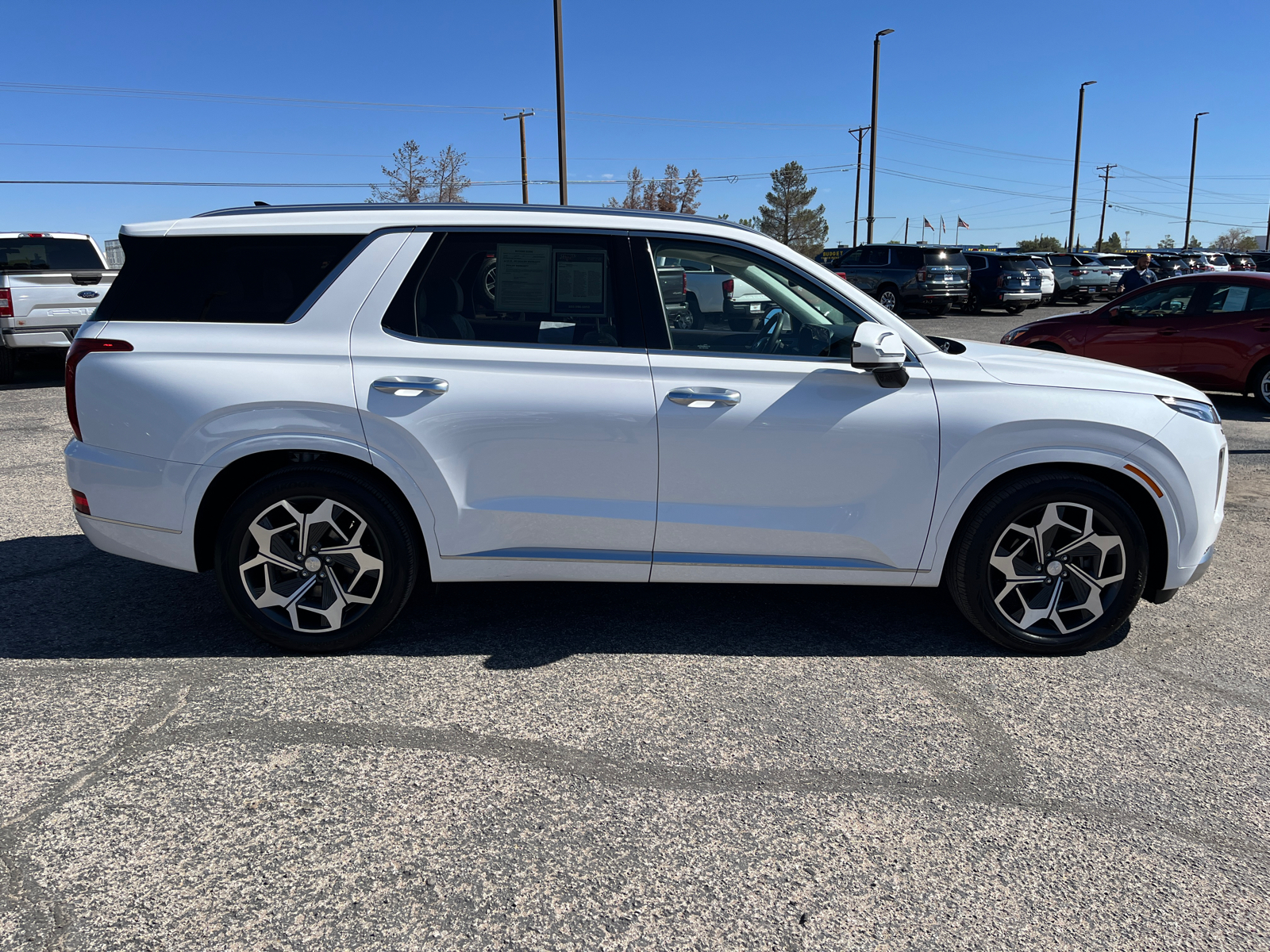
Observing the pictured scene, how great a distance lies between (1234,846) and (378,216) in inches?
147

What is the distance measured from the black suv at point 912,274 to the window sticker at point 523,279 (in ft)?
71.3

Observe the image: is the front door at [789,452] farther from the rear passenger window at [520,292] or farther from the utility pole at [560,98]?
the utility pole at [560,98]

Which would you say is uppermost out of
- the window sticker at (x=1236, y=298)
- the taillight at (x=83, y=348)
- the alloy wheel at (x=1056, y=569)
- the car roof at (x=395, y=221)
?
the car roof at (x=395, y=221)

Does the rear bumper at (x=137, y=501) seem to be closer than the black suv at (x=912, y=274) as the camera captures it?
Yes

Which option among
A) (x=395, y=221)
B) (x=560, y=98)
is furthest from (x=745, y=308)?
(x=560, y=98)

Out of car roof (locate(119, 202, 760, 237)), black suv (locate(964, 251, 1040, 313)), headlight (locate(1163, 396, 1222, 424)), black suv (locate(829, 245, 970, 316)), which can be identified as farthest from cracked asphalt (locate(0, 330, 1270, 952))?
black suv (locate(964, 251, 1040, 313))

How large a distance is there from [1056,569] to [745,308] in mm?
1689

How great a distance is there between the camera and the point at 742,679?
12.5 feet

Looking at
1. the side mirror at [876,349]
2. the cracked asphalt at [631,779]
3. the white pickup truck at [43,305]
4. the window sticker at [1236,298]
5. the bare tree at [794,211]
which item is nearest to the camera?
the cracked asphalt at [631,779]

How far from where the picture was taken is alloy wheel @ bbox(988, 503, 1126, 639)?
3.95 metres

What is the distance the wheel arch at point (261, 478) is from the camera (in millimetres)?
Result: 3895

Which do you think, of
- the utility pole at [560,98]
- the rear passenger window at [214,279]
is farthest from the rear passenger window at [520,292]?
the utility pole at [560,98]

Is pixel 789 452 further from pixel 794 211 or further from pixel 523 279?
pixel 794 211

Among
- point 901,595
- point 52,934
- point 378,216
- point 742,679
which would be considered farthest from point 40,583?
point 901,595
